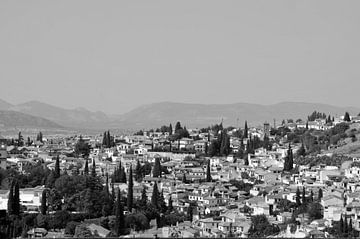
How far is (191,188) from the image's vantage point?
41000mm

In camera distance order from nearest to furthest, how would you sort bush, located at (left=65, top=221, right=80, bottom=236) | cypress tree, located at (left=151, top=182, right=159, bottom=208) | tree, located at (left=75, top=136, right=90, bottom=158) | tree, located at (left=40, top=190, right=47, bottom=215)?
bush, located at (left=65, top=221, right=80, bottom=236), tree, located at (left=40, top=190, right=47, bottom=215), cypress tree, located at (left=151, top=182, right=159, bottom=208), tree, located at (left=75, top=136, right=90, bottom=158)

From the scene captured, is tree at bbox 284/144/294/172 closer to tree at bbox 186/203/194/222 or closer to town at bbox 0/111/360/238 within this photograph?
town at bbox 0/111/360/238

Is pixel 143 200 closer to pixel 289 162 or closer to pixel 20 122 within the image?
pixel 289 162

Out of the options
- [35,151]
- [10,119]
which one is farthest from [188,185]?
[10,119]

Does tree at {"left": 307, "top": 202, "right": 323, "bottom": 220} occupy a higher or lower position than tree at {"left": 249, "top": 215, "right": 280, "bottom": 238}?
higher

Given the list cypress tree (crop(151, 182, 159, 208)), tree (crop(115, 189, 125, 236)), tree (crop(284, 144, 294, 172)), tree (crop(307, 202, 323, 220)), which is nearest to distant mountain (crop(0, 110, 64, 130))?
tree (crop(284, 144, 294, 172))

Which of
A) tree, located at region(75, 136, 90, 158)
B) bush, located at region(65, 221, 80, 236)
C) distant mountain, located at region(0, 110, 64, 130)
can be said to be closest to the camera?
bush, located at region(65, 221, 80, 236)

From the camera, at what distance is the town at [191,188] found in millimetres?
31797

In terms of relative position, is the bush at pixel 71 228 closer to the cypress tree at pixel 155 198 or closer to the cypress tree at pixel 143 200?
the cypress tree at pixel 143 200

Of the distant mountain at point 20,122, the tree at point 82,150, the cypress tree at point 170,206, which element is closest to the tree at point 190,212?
the cypress tree at point 170,206

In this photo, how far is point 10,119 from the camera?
150 metres

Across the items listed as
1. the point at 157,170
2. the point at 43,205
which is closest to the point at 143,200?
the point at 43,205

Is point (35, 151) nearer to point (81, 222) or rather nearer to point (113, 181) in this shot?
point (113, 181)

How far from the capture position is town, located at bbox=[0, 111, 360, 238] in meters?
31.8
